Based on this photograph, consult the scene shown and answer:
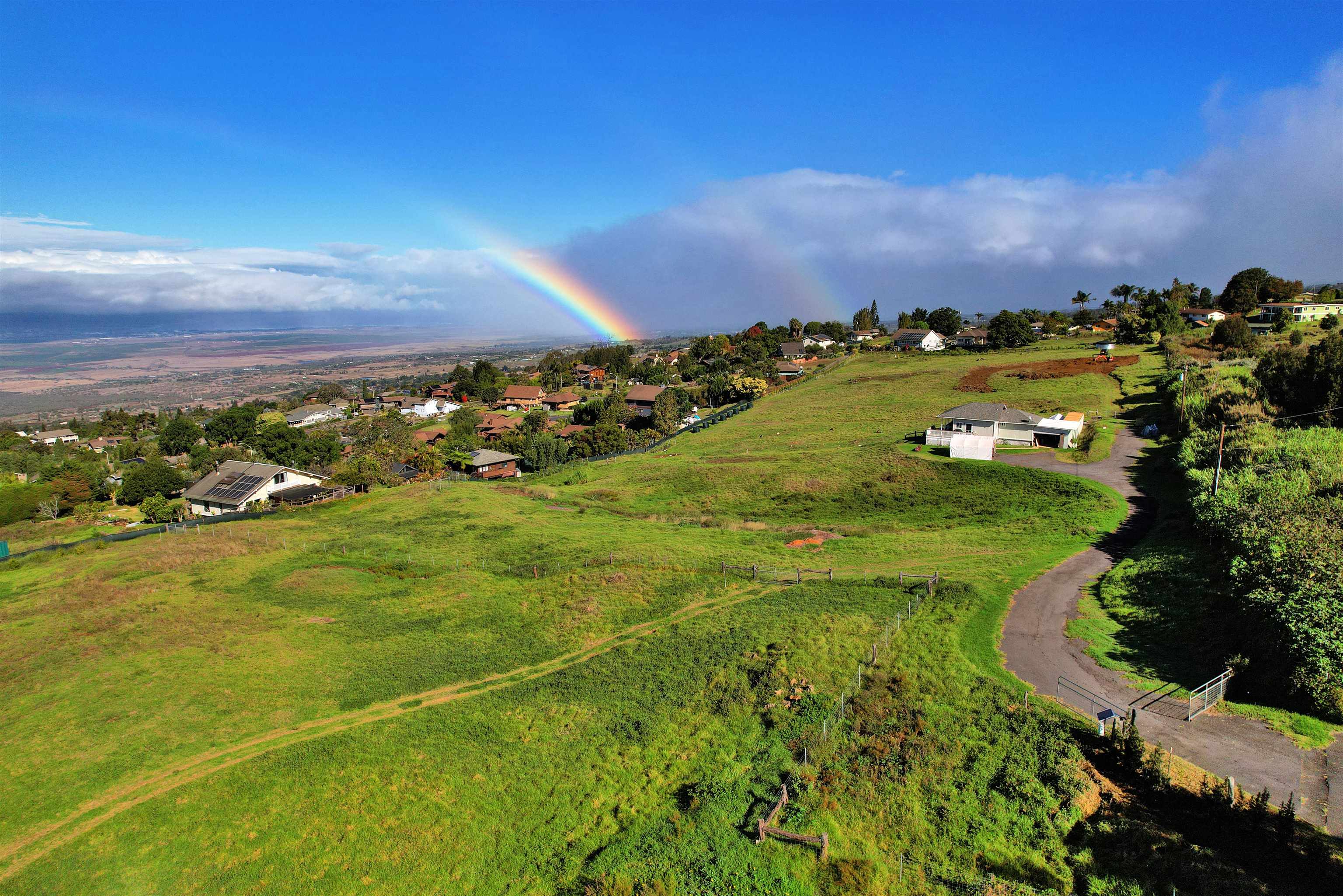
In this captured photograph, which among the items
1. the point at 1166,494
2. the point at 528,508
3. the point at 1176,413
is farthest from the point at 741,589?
the point at 1176,413

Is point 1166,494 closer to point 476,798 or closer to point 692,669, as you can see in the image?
point 692,669

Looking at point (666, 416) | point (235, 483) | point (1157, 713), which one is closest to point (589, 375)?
point (666, 416)

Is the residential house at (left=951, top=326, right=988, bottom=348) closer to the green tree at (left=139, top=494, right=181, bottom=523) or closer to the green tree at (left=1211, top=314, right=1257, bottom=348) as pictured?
the green tree at (left=1211, top=314, right=1257, bottom=348)

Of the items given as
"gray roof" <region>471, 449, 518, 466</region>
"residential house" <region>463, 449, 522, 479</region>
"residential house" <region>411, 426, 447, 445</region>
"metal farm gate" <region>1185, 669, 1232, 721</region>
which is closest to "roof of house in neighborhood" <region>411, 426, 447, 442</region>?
"residential house" <region>411, 426, 447, 445</region>

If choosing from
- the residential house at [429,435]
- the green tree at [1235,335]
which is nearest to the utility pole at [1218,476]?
the green tree at [1235,335]

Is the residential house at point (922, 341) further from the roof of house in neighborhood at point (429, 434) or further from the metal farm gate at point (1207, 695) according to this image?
the metal farm gate at point (1207, 695)

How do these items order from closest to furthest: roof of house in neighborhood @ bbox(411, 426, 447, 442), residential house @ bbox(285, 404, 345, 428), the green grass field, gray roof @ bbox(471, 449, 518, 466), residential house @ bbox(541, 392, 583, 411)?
the green grass field
gray roof @ bbox(471, 449, 518, 466)
roof of house in neighborhood @ bbox(411, 426, 447, 442)
residential house @ bbox(541, 392, 583, 411)
residential house @ bbox(285, 404, 345, 428)

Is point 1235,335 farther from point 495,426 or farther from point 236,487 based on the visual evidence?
point 236,487
